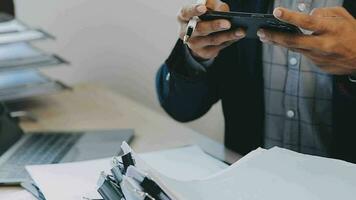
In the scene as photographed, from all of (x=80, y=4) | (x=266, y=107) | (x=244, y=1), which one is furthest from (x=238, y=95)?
(x=80, y=4)

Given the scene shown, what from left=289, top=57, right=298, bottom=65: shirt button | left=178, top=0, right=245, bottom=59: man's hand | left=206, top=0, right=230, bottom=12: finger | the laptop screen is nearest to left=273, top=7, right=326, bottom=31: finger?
left=178, top=0, right=245, bottom=59: man's hand

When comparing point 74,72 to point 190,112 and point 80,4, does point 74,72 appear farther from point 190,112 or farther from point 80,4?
point 190,112

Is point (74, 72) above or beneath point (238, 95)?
beneath

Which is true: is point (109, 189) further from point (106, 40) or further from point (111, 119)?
point (106, 40)

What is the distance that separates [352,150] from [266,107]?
20cm

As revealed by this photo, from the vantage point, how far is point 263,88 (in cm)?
113

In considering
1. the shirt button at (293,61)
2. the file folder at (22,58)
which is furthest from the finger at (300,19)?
the file folder at (22,58)

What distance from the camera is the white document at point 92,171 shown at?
32.5 inches

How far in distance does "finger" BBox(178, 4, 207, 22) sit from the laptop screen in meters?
0.47

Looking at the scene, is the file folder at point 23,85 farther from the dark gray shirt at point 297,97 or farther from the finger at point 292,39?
the finger at point 292,39

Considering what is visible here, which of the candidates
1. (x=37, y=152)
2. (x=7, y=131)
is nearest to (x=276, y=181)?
(x=37, y=152)

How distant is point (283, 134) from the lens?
112 cm

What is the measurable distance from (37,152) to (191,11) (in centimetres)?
45

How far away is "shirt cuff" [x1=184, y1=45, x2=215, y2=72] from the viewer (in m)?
1.02
